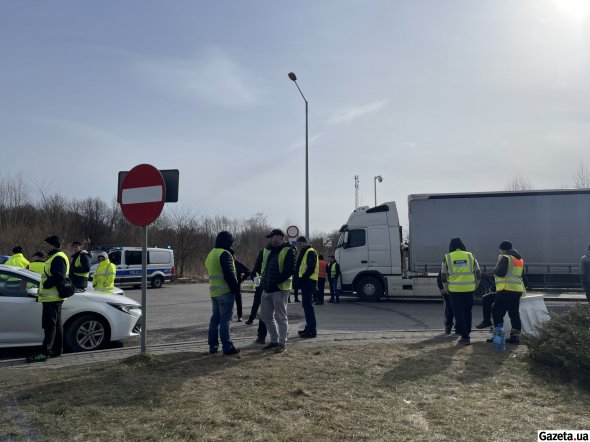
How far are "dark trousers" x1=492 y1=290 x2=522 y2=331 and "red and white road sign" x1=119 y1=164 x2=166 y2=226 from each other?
5704 mm

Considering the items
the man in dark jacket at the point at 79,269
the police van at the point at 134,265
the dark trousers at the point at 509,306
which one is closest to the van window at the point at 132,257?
the police van at the point at 134,265

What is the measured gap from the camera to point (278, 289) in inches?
302

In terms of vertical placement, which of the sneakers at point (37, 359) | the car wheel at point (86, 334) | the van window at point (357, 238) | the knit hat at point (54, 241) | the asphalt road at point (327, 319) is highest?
the van window at point (357, 238)

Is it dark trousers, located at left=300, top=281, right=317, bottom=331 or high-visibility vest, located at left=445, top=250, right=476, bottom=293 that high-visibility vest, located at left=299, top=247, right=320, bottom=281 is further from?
high-visibility vest, located at left=445, top=250, right=476, bottom=293

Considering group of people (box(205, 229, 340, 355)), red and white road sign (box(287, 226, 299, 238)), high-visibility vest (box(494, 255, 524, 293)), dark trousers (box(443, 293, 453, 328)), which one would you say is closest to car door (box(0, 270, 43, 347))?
group of people (box(205, 229, 340, 355))

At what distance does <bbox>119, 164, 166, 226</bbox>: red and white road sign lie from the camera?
6473 millimetres

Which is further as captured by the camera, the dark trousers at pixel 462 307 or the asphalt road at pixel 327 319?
the asphalt road at pixel 327 319

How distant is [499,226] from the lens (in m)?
16.8

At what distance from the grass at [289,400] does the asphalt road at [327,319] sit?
275 centimetres

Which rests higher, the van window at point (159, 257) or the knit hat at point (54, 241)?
the knit hat at point (54, 241)

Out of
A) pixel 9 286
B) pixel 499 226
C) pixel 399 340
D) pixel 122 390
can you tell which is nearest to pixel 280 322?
pixel 399 340

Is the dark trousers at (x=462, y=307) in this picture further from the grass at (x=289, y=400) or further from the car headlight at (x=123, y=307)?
the car headlight at (x=123, y=307)

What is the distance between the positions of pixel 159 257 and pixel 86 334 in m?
20.2

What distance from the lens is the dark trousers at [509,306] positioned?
8438 millimetres
